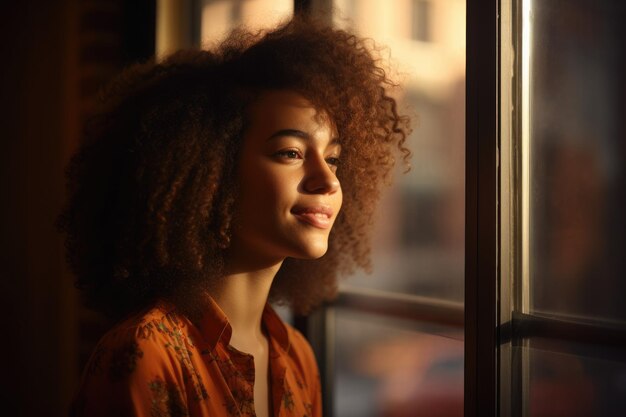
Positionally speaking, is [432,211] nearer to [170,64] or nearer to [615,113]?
[615,113]

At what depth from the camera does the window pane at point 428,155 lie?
4.34 feet

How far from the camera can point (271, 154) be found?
42.4 inches

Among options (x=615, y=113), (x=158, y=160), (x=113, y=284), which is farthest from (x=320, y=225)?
(x=615, y=113)

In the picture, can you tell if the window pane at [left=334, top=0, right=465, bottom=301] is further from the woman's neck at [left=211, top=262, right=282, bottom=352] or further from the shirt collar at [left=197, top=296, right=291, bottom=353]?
the shirt collar at [left=197, top=296, right=291, bottom=353]

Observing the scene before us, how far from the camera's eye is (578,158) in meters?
1.04

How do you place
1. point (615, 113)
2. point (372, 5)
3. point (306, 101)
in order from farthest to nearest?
point (372, 5), point (306, 101), point (615, 113)

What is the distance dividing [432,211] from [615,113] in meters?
0.46

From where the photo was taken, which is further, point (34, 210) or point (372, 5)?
point (34, 210)

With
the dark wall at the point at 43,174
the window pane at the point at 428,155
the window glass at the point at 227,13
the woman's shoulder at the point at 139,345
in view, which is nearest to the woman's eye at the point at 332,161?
the window pane at the point at 428,155

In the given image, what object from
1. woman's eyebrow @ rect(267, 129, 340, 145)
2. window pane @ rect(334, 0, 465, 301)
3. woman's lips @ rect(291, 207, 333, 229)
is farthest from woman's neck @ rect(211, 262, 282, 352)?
window pane @ rect(334, 0, 465, 301)

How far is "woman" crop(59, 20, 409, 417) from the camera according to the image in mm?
1058

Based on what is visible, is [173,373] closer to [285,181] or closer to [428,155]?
[285,181]

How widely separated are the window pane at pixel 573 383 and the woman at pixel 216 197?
16.4 inches

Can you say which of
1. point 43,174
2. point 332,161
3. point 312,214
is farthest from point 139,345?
point 43,174
